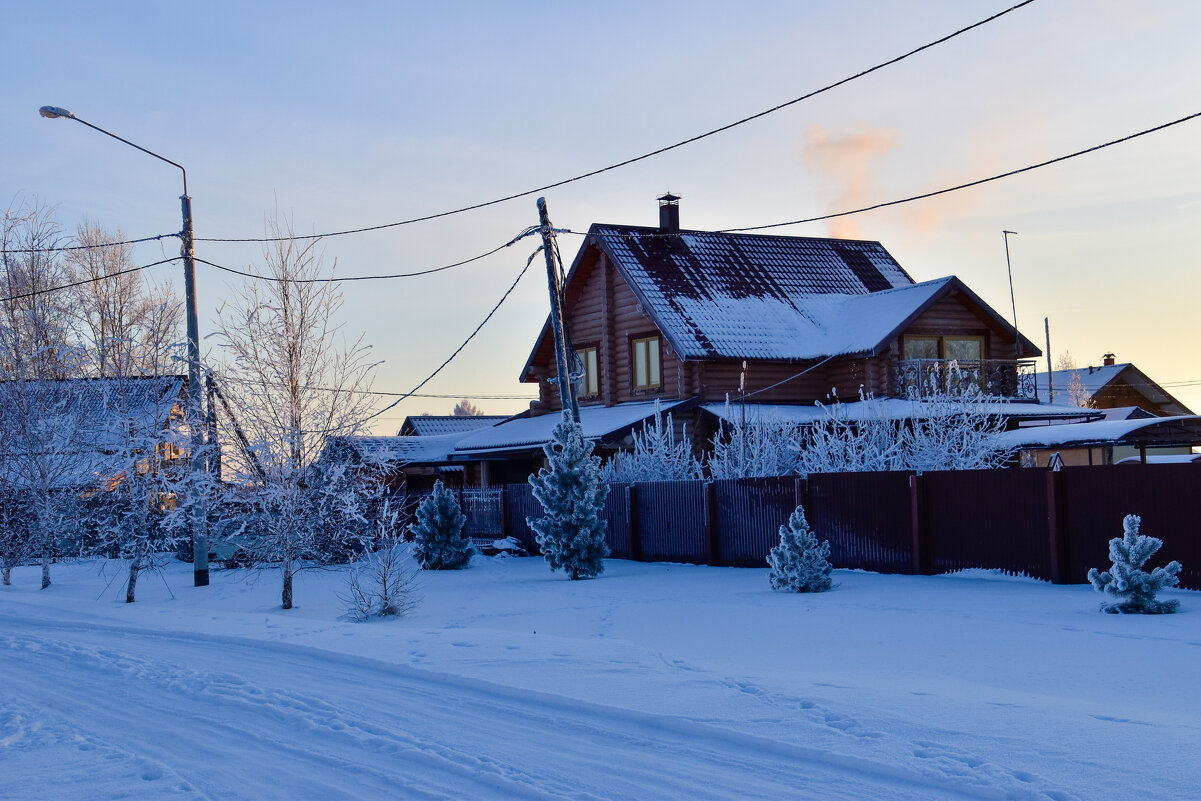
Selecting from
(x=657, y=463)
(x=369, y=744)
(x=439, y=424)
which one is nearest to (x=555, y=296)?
(x=657, y=463)

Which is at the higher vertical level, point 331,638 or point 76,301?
point 76,301

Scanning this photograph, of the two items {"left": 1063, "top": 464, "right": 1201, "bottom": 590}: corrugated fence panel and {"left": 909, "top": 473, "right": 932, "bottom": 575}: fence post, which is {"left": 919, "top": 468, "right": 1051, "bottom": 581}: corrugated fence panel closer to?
{"left": 909, "top": 473, "right": 932, "bottom": 575}: fence post

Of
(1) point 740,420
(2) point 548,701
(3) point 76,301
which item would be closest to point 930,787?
(2) point 548,701

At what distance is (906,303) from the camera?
31.5 metres

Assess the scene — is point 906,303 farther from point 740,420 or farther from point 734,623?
point 734,623

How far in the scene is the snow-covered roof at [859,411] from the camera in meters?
26.2

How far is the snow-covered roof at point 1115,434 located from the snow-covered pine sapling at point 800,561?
21.7 ft

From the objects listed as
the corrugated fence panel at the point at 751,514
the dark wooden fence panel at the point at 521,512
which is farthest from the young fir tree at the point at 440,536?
the corrugated fence panel at the point at 751,514

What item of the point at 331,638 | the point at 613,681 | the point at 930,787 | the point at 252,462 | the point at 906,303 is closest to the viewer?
the point at 930,787

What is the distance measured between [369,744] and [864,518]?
12.7 metres

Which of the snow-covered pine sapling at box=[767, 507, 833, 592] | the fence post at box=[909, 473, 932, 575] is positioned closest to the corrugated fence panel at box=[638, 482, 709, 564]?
the fence post at box=[909, 473, 932, 575]

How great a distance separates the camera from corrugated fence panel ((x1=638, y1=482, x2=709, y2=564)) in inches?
890

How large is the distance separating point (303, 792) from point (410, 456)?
106ft

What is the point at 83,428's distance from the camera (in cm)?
2702
